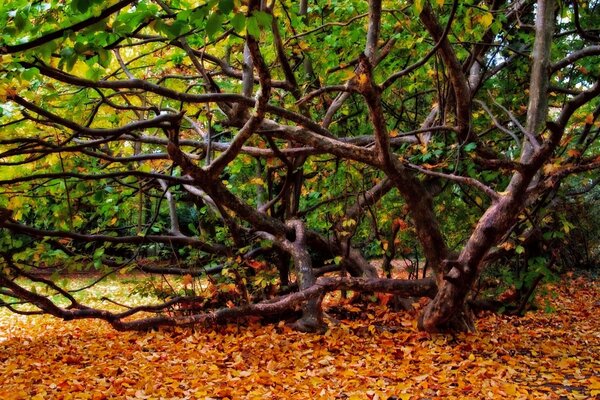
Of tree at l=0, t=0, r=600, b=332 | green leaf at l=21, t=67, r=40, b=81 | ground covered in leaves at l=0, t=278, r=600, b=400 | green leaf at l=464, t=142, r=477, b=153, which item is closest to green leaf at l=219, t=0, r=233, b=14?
tree at l=0, t=0, r=600, b=332

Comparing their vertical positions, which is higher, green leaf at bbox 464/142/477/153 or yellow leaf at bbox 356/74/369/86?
yellow leaf at bbox 356/74/369/86

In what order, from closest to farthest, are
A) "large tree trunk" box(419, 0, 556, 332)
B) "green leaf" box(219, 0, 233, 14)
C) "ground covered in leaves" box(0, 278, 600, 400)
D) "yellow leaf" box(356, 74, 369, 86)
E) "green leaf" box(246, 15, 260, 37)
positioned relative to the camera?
1. "green leaf" box(219, 0, 233, 14)
2. "green leaf" box(246, 15, 260, 37)
3. "yellow leaf" box(356, 74, 369, 86)
4. "ground covered in leaves" box(0, 278, 600, 400)
5. "large tree trunk" box(419, 0, 556, 332)

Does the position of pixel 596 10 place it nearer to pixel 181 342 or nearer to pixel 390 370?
pixel 390 370

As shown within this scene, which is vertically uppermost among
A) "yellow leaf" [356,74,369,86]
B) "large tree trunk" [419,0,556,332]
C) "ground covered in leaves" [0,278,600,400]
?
"yellow leaf" [356,74,369,86]

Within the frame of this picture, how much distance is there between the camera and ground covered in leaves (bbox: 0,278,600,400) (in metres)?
4.29

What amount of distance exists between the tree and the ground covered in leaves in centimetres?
40

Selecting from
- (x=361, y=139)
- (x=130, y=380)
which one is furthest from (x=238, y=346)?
(x=361, y=139)

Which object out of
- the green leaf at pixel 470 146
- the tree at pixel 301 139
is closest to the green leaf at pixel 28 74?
the tree at pixel 301 139

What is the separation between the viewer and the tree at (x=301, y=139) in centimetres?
417

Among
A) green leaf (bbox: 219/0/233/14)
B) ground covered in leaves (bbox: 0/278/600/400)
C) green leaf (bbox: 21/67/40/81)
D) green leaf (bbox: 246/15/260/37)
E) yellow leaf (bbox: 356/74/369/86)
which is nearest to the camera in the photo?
green leaf (bbox: 219/0/233/14)

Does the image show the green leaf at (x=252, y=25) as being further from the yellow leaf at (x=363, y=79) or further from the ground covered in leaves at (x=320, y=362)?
the ground covered in leaves at (x=320, y=362)

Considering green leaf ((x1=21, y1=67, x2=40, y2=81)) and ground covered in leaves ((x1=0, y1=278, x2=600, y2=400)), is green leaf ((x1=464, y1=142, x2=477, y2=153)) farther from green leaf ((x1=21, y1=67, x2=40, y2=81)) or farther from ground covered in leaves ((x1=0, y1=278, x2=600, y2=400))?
green leaf ((x1=21, y1=67, x2=40, y2=81))

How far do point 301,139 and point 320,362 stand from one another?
227 centimetres

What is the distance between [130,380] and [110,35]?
3.01 m
